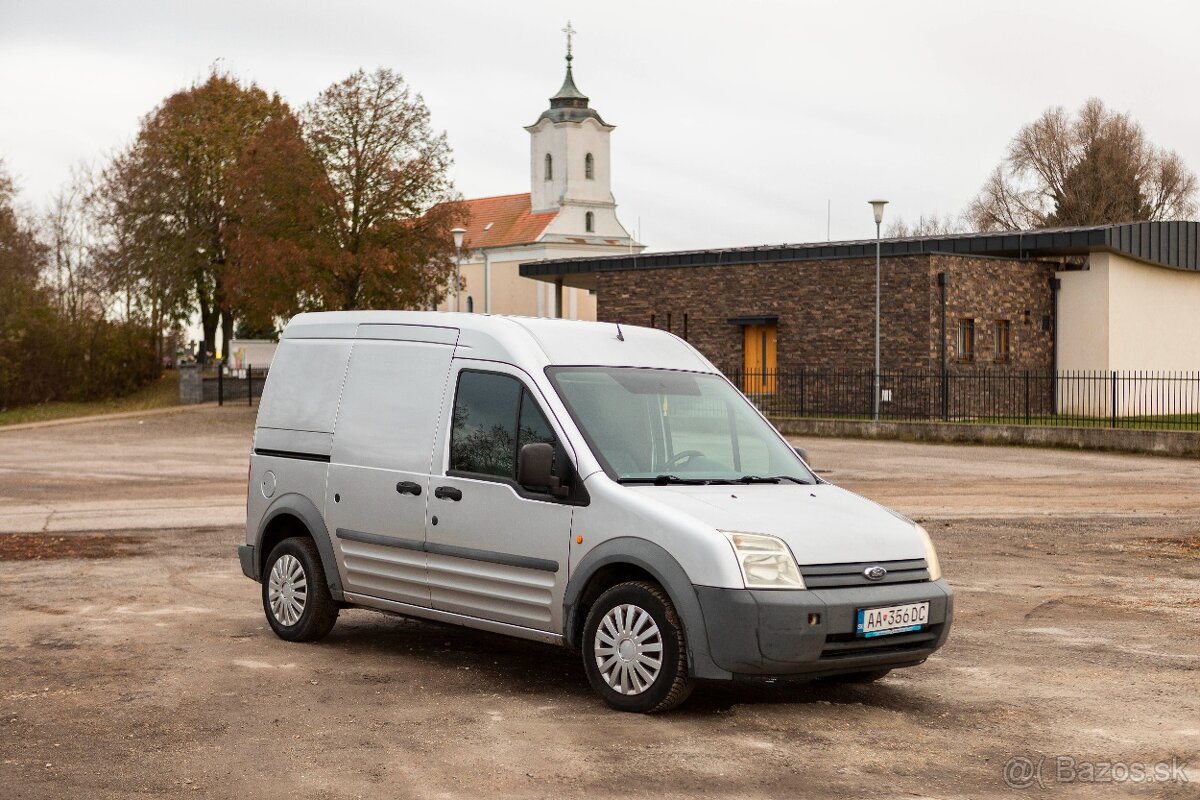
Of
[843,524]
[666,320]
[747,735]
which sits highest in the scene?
[666,320]

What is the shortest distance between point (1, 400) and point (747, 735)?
4889 centimetres

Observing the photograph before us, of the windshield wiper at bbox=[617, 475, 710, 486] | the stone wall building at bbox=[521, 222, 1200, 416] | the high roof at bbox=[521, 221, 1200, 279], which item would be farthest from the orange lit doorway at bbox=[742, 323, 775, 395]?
the windshield wiper at bbox=[617, 475, 710, 486]

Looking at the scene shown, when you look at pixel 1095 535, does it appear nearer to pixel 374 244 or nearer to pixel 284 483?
pixel 284 483

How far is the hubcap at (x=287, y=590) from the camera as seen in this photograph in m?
9.16

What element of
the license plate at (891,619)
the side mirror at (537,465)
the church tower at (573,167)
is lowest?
the license plate at (891,619)

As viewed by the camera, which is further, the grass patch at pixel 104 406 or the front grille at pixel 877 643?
the grass patch at pixel 104 406

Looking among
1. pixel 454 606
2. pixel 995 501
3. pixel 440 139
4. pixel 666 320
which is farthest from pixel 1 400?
pixel 454 606

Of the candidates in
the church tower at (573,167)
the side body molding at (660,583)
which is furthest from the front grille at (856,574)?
the church tower at (573,167)

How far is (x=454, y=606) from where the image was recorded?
323 inches

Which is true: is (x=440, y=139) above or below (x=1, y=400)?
above

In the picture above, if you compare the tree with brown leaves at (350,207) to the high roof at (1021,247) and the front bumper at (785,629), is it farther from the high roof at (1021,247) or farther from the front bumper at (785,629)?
the front bumper at (785,629)

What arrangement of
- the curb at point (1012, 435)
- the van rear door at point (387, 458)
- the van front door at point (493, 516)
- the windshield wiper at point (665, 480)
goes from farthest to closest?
the curb at point (1012, 435) → the van rear door at point (387, 458) → the van front door at point (493, 516) → the windshield wiper at point (665, 480)

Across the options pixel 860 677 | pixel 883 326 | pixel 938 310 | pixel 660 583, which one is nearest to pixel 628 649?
pixel 660 583

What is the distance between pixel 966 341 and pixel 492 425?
117 ft
